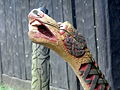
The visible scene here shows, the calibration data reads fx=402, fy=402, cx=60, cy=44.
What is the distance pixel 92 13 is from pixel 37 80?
163cm

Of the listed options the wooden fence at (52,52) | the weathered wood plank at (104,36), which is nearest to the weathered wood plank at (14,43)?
the wooden fence at (52,52)

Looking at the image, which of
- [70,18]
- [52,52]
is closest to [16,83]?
[52,52]

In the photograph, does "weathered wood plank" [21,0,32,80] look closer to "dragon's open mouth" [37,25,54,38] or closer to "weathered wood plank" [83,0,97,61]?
"weathered wood plank" [83,0,97,61]

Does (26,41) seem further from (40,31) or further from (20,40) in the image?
(40,31)

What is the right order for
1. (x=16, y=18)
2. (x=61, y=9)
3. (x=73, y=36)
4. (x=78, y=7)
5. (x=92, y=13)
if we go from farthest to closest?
(x=16, y=18) < (x=61, y=9) < (x=78, y=7) < (x=92, y=13) < (x=73, y=36)

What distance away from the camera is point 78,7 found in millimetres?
4484

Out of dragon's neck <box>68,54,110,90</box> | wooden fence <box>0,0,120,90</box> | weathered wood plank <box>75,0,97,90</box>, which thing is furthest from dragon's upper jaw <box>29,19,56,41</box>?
weathered wood plank <box>75,0,97,90</box>

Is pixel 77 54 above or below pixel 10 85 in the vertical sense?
above

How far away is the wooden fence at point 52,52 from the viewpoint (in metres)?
3.67

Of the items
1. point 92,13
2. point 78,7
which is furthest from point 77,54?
point 78,7

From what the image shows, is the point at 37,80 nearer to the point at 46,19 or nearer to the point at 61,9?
the point at 46,19

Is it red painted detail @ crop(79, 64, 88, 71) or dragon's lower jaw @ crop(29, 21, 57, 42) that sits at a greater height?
dragon's lower jaw @ crop(29, 21, 57, 42)

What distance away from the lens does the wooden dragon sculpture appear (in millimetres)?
1849

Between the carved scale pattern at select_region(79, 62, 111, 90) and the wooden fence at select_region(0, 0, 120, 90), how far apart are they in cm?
165
